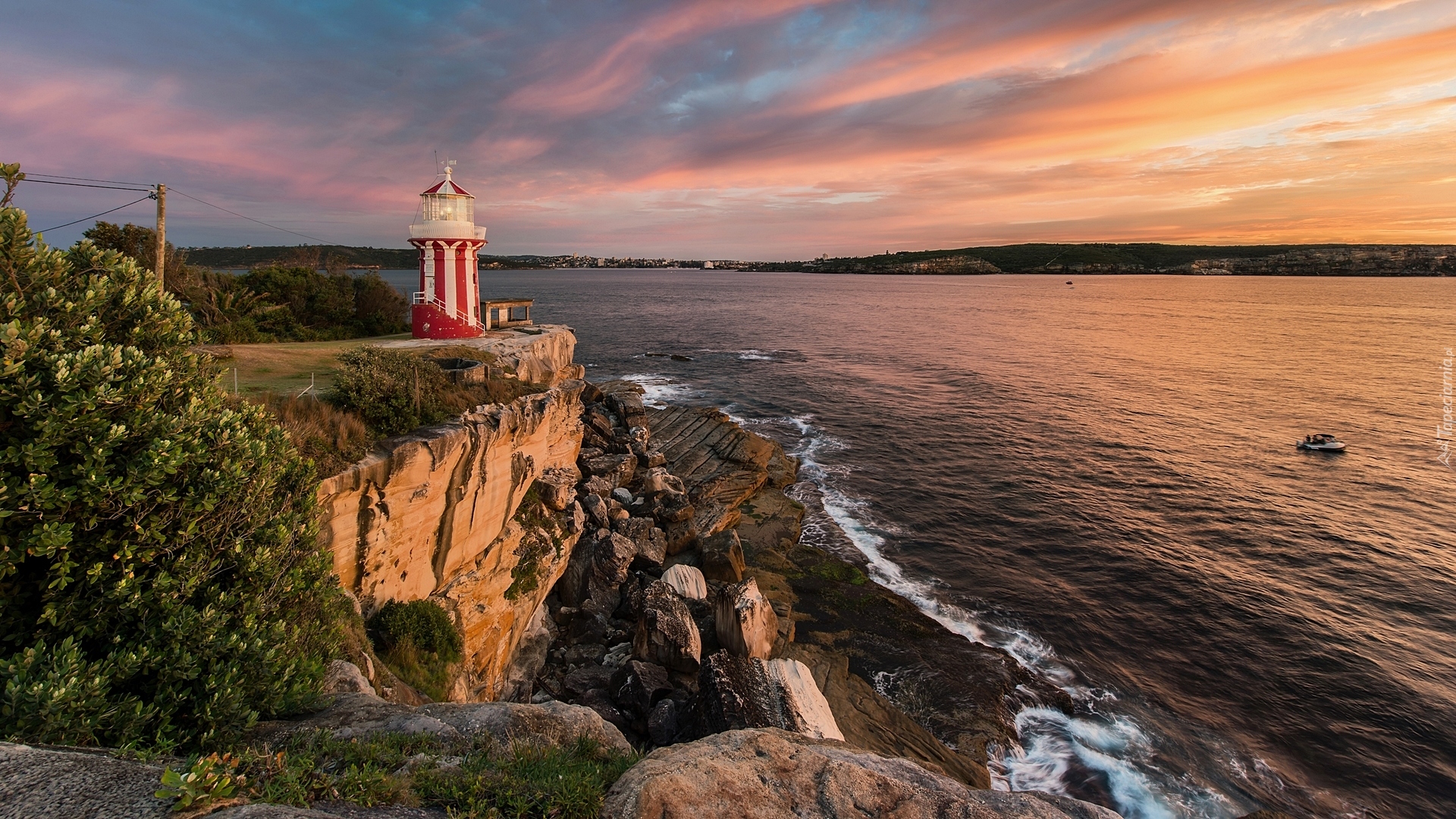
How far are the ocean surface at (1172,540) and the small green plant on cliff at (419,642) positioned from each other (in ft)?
41.4

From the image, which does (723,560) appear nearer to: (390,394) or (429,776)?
(390,394)

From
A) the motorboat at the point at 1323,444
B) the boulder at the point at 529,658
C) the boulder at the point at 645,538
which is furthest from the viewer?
the motorboat at the point at 1323,444

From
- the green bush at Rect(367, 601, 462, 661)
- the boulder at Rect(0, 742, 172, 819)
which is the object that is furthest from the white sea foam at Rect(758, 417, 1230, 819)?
the boulder at Rect(0, 742, 172, 819)

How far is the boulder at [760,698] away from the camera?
12156 mm

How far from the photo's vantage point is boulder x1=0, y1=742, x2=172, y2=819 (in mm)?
4066

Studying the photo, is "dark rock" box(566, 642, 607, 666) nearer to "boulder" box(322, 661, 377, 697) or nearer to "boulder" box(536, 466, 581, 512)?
"boulder" box(536, 466, 581, 512)

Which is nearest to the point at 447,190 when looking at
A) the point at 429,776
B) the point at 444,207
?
the point at 444,207

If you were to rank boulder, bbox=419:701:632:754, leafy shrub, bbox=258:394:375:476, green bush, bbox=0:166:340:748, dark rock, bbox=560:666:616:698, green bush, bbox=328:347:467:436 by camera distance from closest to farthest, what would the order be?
Result: green bush, bbox=0:166:340:748 → boulder, bbox=419:701:632:754 → leafy shrub, bbox=258:394:375:476 → green bush, bbox=328:347:467:436 → dark rock, bbox=560:666:616:698

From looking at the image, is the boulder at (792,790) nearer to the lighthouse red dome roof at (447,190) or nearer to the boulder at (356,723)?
the boulder at (356,723)

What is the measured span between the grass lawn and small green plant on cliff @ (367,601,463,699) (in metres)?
6.26

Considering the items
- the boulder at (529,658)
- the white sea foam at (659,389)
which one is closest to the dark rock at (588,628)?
the boulder at (529,658)

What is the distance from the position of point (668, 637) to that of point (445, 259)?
19.7 metres

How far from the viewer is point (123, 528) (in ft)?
20.0

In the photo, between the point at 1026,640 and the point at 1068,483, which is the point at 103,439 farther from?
the point at 1068,483
